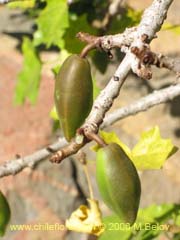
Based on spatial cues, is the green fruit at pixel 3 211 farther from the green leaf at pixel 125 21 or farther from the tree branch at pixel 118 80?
A: the green leaf at pixel 125 21

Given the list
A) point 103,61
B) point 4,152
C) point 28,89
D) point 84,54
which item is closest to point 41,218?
point 4,152

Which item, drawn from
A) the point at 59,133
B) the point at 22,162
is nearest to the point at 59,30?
the point at 59,133

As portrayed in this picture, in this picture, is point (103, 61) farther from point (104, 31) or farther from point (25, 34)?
point (25, 34)

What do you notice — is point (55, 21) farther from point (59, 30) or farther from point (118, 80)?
point (118, 80)

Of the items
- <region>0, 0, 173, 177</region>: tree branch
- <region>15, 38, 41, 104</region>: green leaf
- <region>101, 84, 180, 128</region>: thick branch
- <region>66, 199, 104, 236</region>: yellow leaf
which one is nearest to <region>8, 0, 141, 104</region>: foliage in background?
<region>15, 38, 41, 104</region>: green leaf

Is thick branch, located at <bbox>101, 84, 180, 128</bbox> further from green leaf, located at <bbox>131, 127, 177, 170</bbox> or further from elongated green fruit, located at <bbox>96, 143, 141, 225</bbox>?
elongated green fruit, located at <bbox>96, 143, 141, 225</bbox>

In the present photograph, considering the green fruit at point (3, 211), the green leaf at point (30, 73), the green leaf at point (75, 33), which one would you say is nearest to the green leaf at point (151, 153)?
the green fruit at point (3, 211)
